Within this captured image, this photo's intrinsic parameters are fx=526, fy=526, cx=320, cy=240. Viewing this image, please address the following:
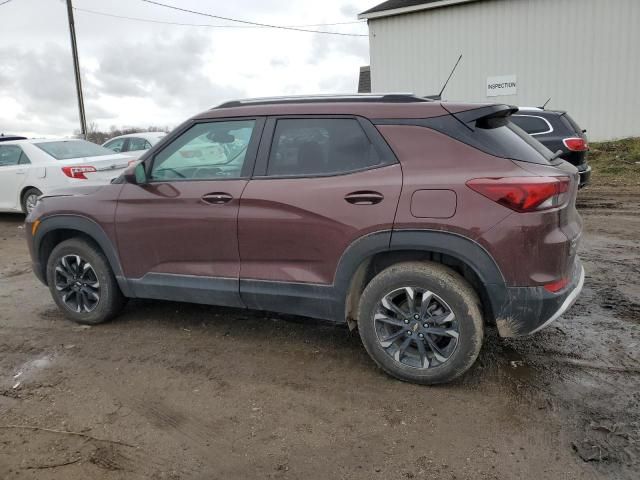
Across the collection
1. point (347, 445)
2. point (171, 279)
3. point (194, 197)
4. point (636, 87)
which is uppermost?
point (636, 87)

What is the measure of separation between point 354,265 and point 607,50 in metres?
16.3

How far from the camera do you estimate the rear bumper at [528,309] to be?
3.03 meters

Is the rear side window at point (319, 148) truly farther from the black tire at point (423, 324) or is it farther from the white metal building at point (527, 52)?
the white metal building at point (527, 52)

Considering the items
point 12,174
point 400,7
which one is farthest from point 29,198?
point 400,7

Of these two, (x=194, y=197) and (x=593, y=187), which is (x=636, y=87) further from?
(x=194, y=197)

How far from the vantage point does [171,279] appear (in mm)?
4000

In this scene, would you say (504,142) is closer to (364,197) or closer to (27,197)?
(364,197)

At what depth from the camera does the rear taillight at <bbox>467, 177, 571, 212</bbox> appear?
2941 mm

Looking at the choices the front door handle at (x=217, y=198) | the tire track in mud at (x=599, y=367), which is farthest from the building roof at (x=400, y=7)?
the front door handle at (x=217, y=198)

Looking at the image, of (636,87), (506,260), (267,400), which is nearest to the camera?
(506,260)

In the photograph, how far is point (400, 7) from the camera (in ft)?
59.3

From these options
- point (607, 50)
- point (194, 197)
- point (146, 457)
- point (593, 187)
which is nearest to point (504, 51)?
point (607, 50)

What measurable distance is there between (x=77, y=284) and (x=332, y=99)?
8.69ft

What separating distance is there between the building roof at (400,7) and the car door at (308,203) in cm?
1594
